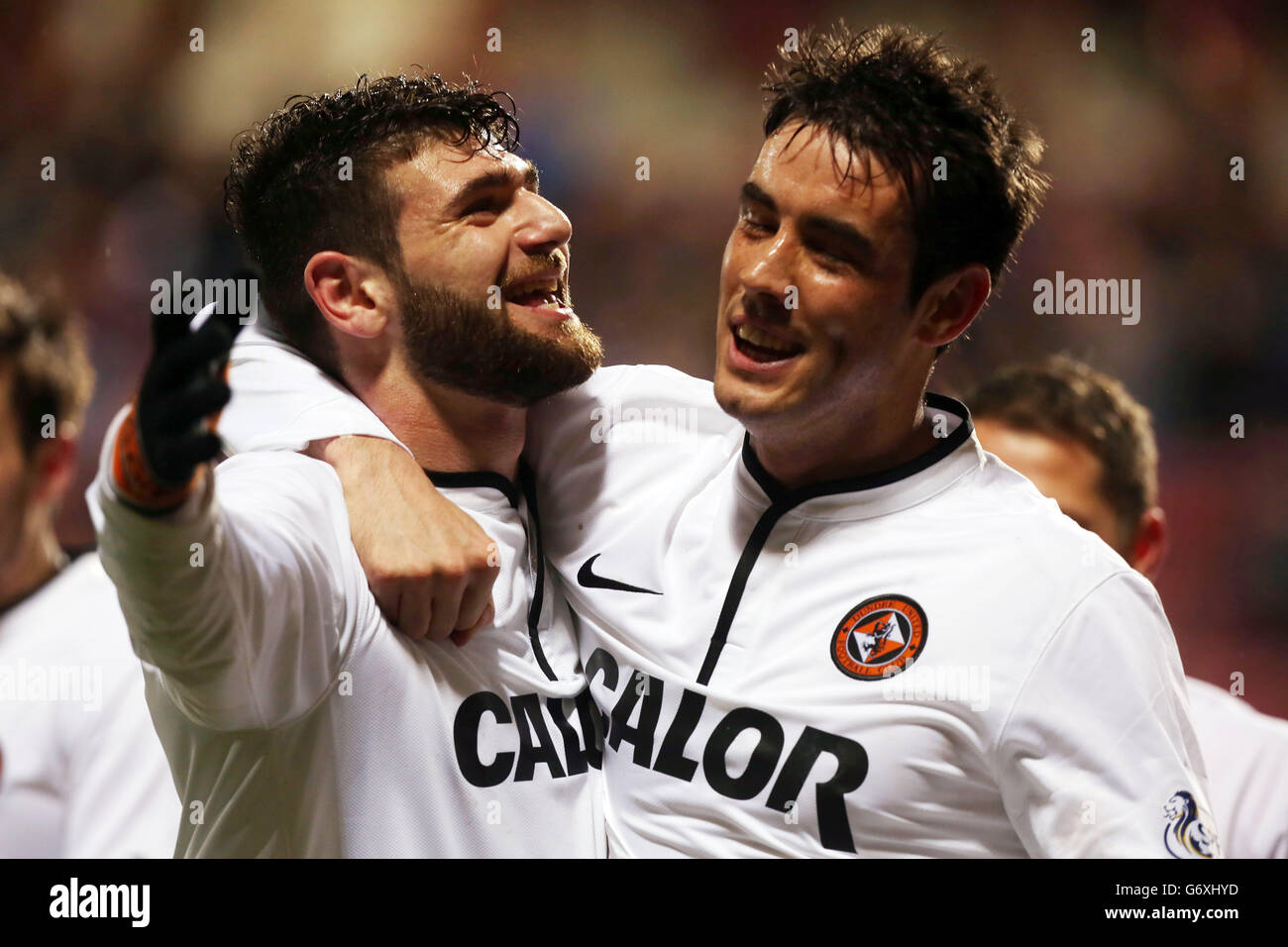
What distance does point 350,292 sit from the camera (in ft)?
6.04

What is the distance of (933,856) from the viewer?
151cm

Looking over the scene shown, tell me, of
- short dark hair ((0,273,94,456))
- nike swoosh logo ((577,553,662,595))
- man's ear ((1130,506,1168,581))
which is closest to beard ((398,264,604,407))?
nike swoosh logo ((577,553,662,595))

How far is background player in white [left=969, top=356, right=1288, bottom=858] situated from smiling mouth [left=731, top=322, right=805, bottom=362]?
1246 millimetres

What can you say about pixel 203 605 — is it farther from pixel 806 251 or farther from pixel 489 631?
pixel 806 251

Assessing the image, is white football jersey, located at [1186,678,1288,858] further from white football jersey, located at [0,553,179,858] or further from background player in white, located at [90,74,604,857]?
white football jersey, located at [0,553,179,858]

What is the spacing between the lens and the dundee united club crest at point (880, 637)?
1.52 metres

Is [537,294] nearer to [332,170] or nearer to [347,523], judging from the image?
[332,170]

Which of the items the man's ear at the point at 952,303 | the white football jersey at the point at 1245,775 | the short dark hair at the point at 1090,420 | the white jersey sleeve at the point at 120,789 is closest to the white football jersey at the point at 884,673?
the man's ear at the point at 952,303

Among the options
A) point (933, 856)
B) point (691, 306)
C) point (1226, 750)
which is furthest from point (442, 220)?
point (1226, 750)

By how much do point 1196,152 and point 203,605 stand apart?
10.6ft

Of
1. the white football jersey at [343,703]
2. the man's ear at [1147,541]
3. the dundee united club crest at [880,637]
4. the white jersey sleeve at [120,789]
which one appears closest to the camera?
the white football jersey at [343,703]

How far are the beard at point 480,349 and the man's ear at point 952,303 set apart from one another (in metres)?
0.51

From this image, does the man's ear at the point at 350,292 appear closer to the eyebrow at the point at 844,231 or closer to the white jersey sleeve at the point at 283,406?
the white jersey sleeve at the point at 283,406

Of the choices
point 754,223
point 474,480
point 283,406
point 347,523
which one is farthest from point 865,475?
point 283,406
